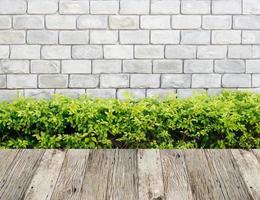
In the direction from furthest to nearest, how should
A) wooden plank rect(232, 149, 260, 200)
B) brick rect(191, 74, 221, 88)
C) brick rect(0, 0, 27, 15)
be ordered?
brick rect(191, 74, 221, 88) < brick rect(0, 0, 27, 15) < wooden plank rect(232, 149, 260, 200)

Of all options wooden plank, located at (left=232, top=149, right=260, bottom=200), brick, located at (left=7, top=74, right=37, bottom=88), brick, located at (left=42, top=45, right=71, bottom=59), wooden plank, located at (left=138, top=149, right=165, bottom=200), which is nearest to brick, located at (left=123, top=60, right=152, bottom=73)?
brick, located at (left=42, top=45, right=71, bottom=59)

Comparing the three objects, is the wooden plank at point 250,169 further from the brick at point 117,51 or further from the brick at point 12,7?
the brick at point 12,7

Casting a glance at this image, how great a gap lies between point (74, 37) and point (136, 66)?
62cm

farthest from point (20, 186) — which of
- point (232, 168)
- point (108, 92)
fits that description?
point (108, 92)

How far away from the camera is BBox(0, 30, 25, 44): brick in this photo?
18.9ft

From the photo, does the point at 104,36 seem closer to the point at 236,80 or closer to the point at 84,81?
the point at 84,81

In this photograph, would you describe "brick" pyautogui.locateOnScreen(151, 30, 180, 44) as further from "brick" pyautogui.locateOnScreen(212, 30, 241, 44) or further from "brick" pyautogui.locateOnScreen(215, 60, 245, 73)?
"brick" pyautogui.locateOnScreen(215, 60, 245, 73)

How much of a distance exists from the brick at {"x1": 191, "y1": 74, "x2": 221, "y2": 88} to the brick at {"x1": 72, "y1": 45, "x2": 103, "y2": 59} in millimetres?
892

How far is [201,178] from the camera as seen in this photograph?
12.8 ft

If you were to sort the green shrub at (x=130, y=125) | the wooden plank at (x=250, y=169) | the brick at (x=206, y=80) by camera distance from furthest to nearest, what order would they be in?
the brick at (x=206, y=80)
the green shrub at (x=130, y=125)
the wooden plank at (x=250, y=169)

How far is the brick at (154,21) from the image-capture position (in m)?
5.76

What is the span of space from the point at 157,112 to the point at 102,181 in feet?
5.03

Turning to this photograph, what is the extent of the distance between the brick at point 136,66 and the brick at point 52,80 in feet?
1.83

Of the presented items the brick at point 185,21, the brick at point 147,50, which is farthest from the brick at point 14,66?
the brick at point 185,21
